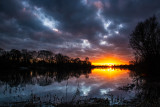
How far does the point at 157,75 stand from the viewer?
1898cm

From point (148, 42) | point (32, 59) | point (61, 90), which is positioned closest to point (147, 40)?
point (148, 42)

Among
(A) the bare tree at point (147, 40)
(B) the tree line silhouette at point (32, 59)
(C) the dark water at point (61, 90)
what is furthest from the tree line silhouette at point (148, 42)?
(B) the tree line silhouette at point (32, 59)

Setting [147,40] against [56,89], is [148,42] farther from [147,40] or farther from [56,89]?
[56,89]

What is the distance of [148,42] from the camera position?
1888 cm

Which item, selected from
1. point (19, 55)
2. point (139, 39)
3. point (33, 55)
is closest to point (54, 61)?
point (33, 55)

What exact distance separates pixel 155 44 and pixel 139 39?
2934mm

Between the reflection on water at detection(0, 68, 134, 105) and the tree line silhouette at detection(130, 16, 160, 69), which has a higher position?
the tree line silhouette at detection(130, 16, 160, 69)

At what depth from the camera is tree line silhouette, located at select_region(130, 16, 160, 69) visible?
18188mm

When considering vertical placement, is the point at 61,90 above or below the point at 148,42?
below

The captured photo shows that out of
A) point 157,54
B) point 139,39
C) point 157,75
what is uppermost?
point 139,39

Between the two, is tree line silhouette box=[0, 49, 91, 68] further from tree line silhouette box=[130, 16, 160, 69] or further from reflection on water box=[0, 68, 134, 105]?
tree line silhouette box=[130, 16, 160, 69]

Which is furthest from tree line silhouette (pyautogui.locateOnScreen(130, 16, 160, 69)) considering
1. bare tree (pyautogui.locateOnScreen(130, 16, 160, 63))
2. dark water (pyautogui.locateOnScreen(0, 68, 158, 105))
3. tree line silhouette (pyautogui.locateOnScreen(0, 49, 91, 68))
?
tree line silhouette (pyautogui.locateOnScreen(0, 49, 91, 68))

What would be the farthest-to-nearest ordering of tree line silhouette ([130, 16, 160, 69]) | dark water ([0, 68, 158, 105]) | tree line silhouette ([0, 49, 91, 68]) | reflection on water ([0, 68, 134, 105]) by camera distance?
tree line silhouette ([0, 49, 91, 68])
tree line silhouette ([130, 16, 160, 69])
reflection on water ([0, 68, 134, 105])
dark water ([0, 68, 158, 105])

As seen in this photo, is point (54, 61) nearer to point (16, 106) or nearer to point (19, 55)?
point (19, 55)
